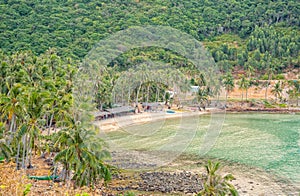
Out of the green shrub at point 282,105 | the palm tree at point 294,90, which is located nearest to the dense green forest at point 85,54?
the palm tree at point 294,90

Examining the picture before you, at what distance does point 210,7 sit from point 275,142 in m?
87.6

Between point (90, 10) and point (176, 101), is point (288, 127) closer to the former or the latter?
point (176, 101)

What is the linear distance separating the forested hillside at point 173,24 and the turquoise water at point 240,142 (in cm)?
3561

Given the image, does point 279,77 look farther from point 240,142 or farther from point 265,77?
point 240,142

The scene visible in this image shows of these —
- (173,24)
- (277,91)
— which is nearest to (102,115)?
(277,91)

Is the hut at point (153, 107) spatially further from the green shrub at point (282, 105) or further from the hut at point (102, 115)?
the green shrub at point (282, 105)

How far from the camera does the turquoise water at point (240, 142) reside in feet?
118

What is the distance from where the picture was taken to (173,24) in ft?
341

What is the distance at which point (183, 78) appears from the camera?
144 ft

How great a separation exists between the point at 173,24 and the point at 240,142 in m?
62.3

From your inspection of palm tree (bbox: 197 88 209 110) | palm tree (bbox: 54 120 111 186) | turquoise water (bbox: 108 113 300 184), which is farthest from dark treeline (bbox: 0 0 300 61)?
palm tree (bbox: 54 120 111 186)

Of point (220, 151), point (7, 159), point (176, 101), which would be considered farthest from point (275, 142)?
point (7, 159)

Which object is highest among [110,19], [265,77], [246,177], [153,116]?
[110,19]

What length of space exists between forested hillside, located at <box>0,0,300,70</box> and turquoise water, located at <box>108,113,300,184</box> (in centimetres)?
3561
